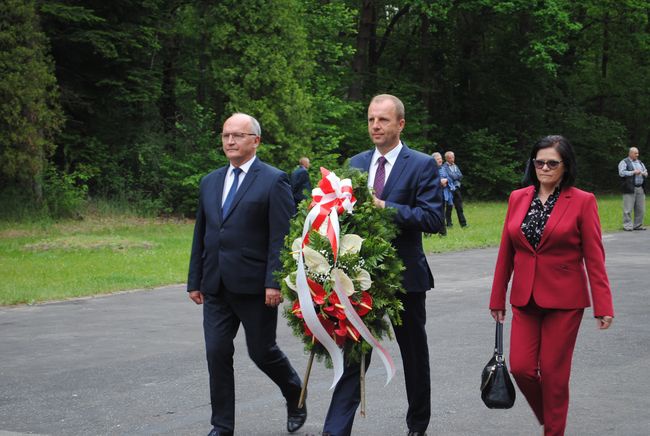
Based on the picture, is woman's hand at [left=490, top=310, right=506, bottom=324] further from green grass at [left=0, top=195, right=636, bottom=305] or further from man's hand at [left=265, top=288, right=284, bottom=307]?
green grass at [left=0, top=195, right=636, bottom=305]

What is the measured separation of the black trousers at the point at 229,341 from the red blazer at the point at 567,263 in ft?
5.11

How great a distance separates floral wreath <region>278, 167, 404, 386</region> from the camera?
19.1 ft

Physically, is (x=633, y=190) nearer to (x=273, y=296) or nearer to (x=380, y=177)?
(x=380, y=177)

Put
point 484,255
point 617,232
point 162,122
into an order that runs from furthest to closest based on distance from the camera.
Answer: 1. point 162,122
2. point 617,232
3. point 484,255

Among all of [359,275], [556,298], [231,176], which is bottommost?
[556,298]

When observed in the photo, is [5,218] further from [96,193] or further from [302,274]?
[302,274]

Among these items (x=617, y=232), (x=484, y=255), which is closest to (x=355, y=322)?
(x=484, y=255)

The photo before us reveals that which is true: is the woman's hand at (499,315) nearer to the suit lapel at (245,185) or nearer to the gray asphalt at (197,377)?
the gray asphalt at (197,377)

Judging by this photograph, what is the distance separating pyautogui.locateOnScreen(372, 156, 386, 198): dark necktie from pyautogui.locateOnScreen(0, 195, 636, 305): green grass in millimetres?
8421

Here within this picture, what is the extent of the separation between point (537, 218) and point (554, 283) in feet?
1.28

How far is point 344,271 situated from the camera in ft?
19.2

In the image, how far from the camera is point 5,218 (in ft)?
90.7

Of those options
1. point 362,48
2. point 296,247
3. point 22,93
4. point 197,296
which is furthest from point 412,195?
point 362,48

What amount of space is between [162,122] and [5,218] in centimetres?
887
